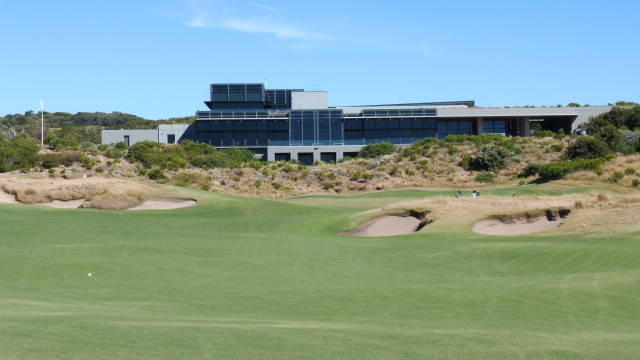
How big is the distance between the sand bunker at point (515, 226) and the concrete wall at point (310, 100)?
6753cm

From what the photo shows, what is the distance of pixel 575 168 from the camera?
211 ft

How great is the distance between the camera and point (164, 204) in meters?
48.9

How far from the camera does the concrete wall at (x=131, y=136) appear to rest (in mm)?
101000

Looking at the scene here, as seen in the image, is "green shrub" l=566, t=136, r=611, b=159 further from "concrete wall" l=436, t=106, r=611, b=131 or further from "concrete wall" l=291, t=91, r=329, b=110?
"concrete wall" l=291, t=91, r=329, b=110

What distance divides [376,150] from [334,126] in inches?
349

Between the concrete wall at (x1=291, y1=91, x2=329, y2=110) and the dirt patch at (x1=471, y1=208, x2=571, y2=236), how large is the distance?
67.4 m

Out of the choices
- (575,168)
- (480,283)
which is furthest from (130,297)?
(575,168)

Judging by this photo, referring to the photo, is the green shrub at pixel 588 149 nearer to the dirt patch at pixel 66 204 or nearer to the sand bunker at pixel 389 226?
the sand bunker at pixel 389 226

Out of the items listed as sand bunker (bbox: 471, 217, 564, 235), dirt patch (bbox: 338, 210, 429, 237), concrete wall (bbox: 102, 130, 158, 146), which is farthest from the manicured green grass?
concrete wall (bbox: 102, 130, 158, 146)

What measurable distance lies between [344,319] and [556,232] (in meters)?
18.4

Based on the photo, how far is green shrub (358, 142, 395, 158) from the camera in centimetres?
8656

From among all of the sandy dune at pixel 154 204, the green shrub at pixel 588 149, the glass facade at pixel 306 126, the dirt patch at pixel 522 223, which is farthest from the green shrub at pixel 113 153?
the dirt patch at pixel 522 223

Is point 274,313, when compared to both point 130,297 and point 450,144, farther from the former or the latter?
point 450,144

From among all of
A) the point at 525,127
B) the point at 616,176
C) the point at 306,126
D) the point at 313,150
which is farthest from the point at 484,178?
the point at 525,127
